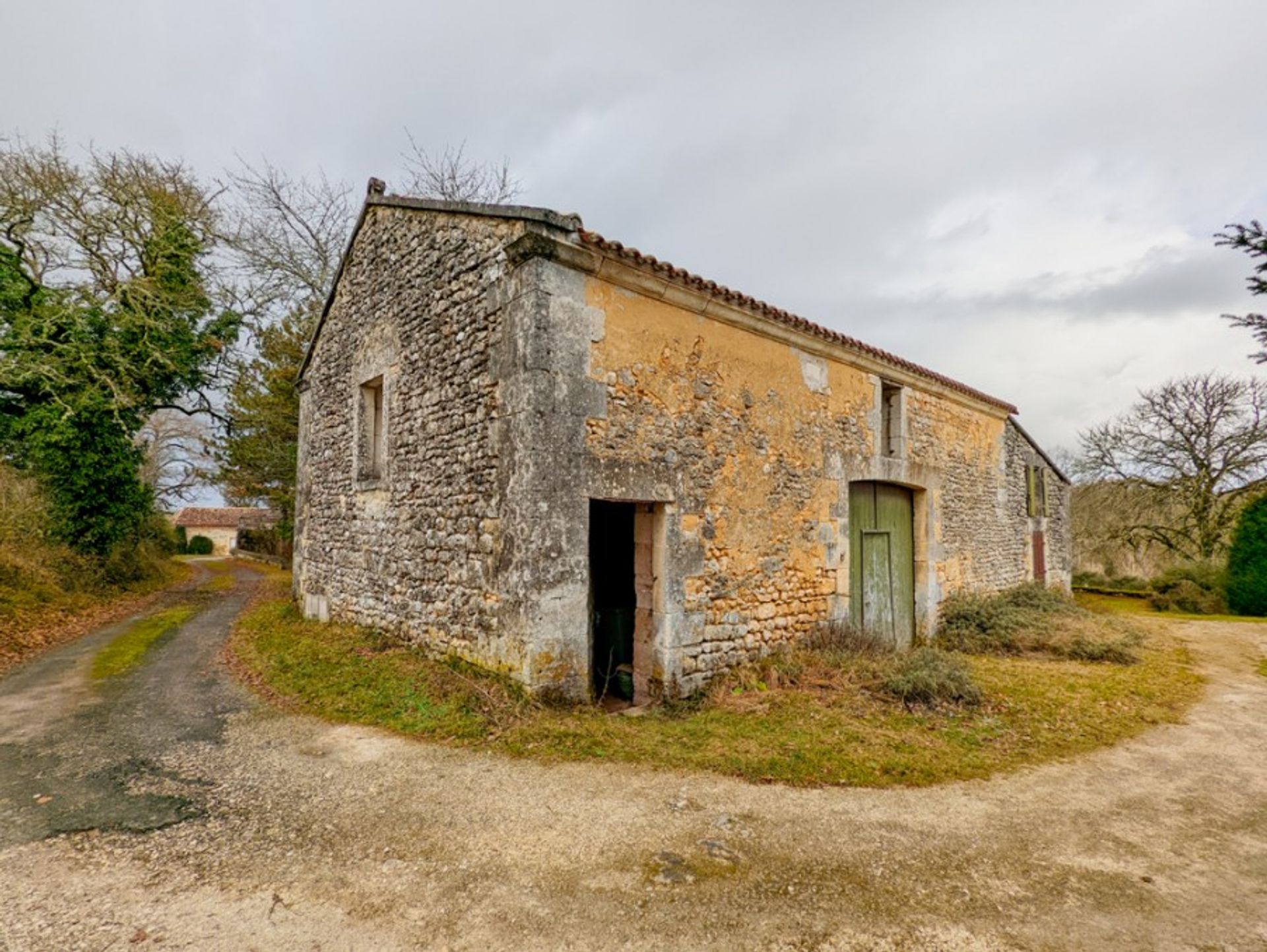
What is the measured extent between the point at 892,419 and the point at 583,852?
27.4ft

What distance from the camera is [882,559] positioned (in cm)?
962

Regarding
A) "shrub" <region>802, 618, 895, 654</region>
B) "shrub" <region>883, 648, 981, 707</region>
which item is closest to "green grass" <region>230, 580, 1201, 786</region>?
"shrub" <region>883, 648, 981, 707</region>

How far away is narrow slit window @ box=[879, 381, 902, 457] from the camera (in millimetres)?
9656

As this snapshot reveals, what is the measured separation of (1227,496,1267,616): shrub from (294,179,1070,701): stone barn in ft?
33.0

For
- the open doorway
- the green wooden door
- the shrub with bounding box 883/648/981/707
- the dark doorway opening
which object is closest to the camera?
the shrub with bounding box 883/648/981/707

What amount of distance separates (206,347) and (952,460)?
17935 mm

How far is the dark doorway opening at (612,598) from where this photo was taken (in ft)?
22.7

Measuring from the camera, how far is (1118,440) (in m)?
19.3

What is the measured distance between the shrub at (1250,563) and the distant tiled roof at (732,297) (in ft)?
35.3

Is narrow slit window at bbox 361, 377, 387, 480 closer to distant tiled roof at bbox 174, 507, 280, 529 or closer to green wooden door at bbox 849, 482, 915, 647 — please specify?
green wooden door at bbox 849, 482, 915, 647

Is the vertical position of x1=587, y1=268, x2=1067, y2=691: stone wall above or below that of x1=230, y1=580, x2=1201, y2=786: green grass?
above

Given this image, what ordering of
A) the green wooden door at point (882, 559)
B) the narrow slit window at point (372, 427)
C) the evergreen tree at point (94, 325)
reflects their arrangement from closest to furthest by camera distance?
the narrow slit window at point (372, 427), the green wooden door at point (882, 559), the evergreen tree at point (94, 325)

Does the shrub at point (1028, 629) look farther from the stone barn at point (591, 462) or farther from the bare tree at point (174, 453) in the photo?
the bare tree at point (174, 453)

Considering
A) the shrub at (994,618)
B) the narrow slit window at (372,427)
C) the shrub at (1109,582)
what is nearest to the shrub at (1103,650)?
the shrub at (994,618)
